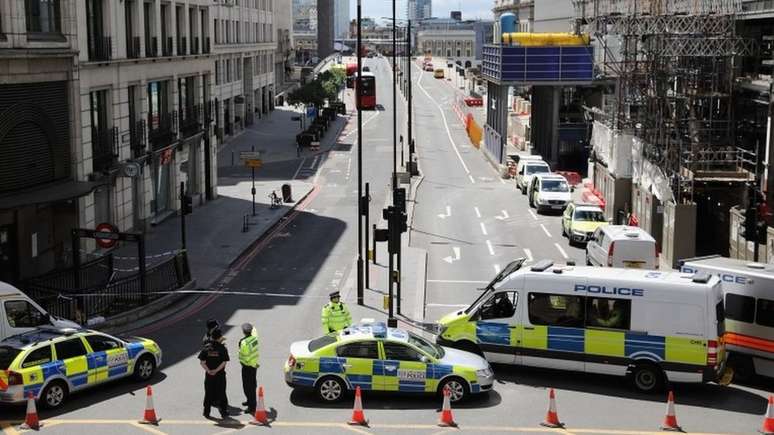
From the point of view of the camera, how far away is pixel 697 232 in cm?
4009

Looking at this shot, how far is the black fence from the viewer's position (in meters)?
26.1

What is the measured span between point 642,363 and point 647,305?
1.23m

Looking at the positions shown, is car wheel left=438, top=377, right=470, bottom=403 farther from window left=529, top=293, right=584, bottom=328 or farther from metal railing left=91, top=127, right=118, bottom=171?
metal railing left=91, top=127, right=118, bottom=171

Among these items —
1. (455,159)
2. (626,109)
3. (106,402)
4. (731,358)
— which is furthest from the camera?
(455,159)

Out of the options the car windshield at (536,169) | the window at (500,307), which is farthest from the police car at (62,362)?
the car windshield at (536,169)

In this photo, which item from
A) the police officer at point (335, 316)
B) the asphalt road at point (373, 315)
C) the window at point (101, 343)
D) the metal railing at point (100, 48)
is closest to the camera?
the asphalt road at point (373, 315)

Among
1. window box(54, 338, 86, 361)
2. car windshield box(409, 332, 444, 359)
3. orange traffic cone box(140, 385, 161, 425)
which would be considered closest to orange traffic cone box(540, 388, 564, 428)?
car windshield box(409, 332, 444, 359)

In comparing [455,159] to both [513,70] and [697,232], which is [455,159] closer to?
[513,70]

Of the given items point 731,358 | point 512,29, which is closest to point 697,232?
point 731,358

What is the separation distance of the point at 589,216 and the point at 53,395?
2823 cm

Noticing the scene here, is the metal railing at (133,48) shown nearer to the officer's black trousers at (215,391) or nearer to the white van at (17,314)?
the white van at (17,314)

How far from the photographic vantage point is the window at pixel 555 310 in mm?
21297

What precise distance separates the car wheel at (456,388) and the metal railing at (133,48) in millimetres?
26142

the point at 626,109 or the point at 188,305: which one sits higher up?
the point at 626,109
